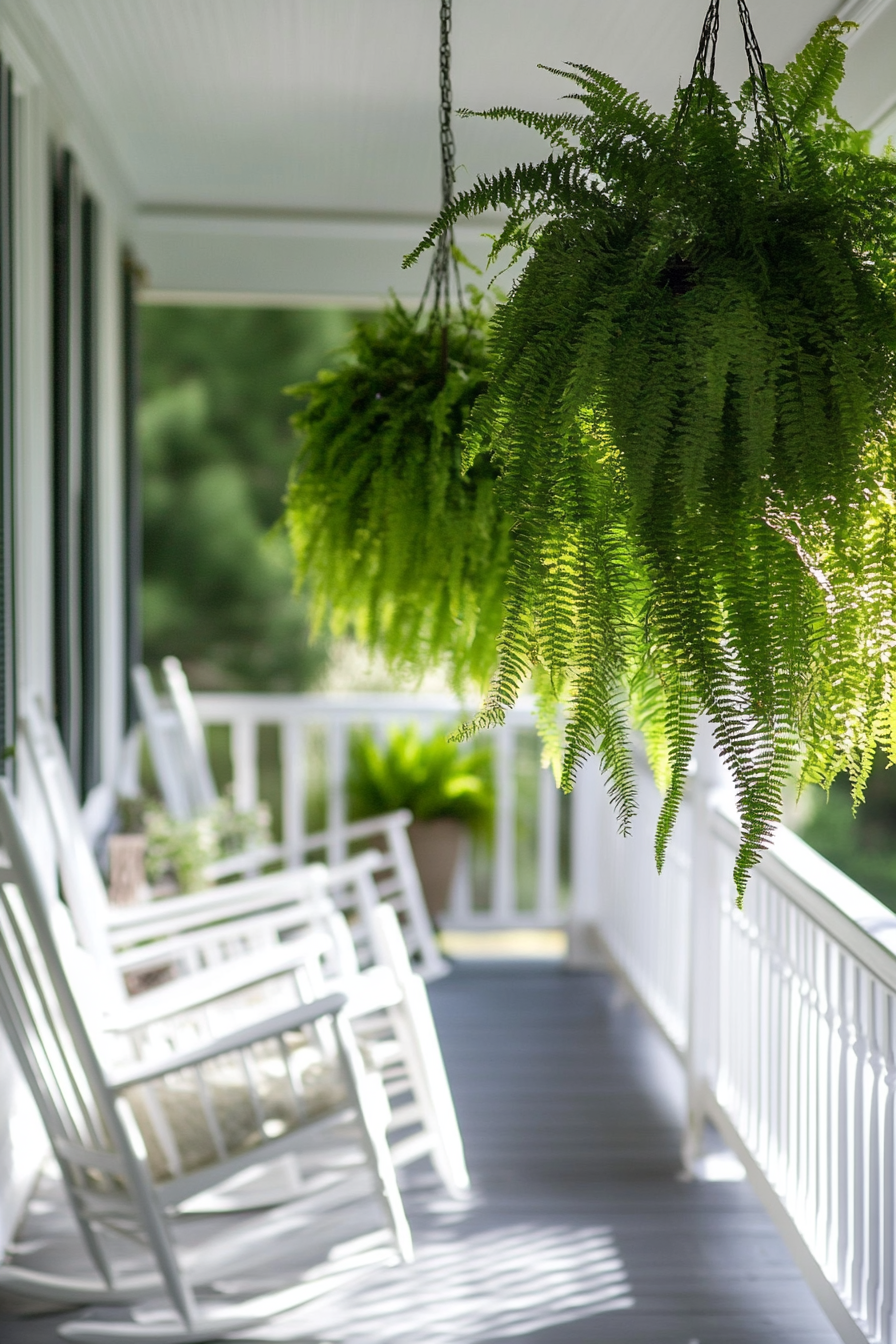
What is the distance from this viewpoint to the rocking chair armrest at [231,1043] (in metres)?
1.78

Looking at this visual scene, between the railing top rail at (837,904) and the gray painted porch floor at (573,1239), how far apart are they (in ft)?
2.25

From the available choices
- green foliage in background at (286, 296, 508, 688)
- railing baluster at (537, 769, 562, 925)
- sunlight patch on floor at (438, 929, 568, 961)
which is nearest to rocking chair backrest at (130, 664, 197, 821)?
railing baluster at (537, 769, 562, 925)

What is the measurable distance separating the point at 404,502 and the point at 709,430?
585 mm

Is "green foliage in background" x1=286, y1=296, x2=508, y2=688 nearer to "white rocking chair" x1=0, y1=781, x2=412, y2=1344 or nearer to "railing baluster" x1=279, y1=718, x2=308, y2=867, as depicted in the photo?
"white rocking chair" x1=0, y1=781, x2=412, y2=1344

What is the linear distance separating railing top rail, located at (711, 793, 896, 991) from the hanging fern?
2.01 feet

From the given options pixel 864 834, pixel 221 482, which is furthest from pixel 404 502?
pixel 864 834

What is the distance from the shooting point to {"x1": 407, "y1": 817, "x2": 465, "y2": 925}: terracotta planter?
4.18 m

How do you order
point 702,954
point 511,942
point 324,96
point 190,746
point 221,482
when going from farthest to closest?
point 221,482 < point 511,942 < point 190,746 < point 324,96 < point 702,954

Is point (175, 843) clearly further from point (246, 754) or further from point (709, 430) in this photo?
point (709, 430)

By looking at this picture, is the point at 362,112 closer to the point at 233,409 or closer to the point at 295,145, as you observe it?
the point at 295,145

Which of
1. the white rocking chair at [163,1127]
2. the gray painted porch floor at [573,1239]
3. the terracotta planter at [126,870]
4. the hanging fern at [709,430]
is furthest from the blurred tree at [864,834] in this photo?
the hanging fern at [709,430]

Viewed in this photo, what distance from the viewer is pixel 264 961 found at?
7.69 feet

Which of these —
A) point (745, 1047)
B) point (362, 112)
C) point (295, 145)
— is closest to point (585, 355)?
point (745, 1047)

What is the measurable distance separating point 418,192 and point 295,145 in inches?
21.5
